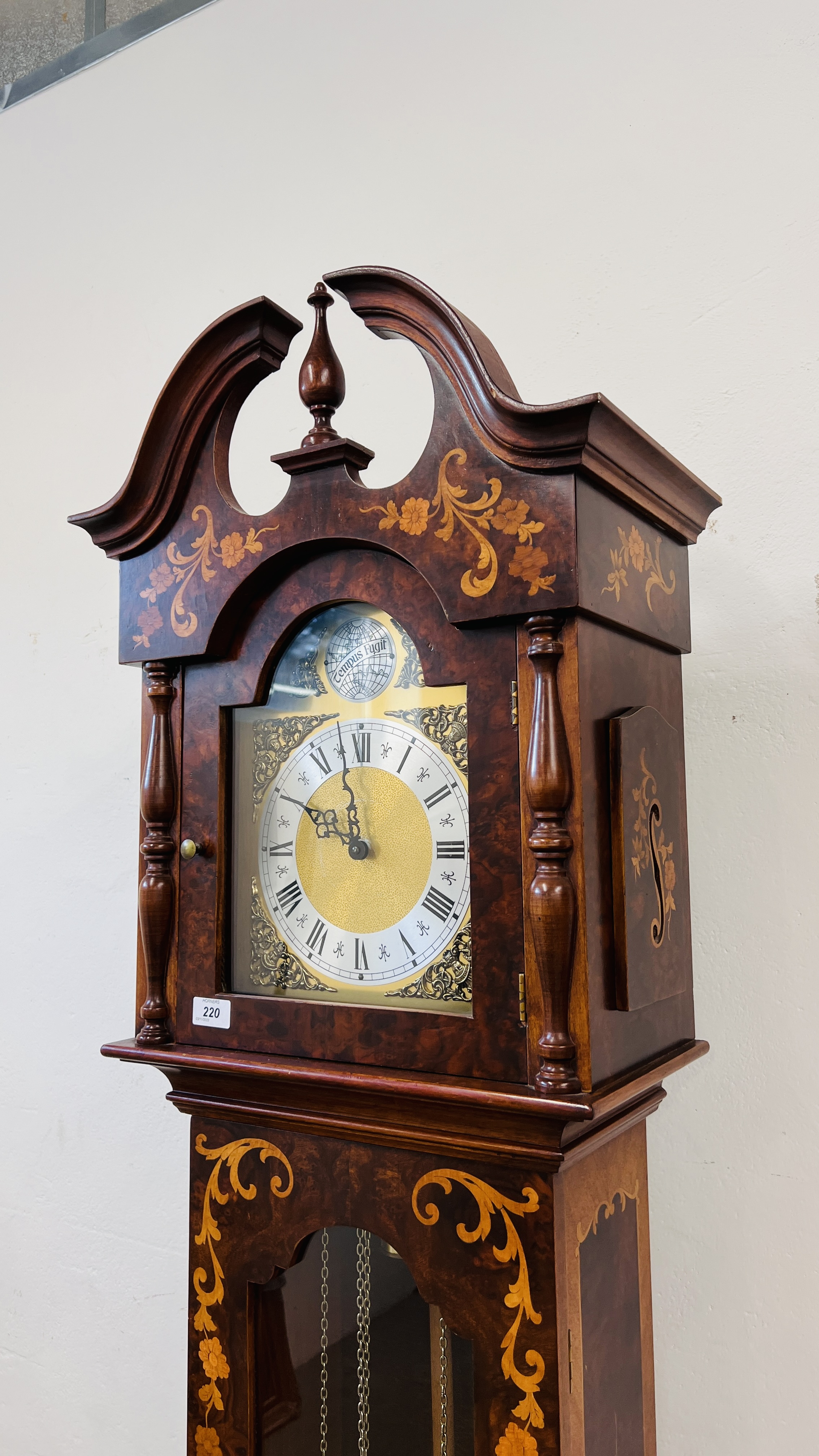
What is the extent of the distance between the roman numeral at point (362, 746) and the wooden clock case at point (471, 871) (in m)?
0.10

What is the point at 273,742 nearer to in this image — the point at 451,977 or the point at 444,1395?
the point at 451,977

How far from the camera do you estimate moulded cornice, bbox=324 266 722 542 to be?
2.97 feet

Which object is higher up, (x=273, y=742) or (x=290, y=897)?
(x=273, y=742)

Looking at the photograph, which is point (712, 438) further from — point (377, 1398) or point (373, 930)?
point (377, 1398)

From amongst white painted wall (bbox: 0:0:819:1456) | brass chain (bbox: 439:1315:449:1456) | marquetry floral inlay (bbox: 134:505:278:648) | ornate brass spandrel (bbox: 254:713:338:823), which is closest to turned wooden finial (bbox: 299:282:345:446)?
marquetry floral inlay (bbox: 134:505:278:648)

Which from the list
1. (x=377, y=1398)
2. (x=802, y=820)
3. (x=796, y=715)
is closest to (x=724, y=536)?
(x=796, y=715)

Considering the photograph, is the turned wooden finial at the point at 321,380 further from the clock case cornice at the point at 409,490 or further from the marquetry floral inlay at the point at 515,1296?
the marquetry floral inlay at the point at 515,1296

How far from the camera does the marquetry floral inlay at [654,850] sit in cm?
100

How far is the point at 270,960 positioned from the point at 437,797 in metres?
0.26

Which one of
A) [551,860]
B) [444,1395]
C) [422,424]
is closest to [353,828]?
[551,860]

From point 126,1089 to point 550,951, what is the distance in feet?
3.54

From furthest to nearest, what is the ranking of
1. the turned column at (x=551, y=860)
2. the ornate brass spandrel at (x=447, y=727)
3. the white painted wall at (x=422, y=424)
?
the white painted wall at (x=422, y=424) → the ornate brass spandrel at (x=447, y=727) → the turned column at (x=551, y=860)

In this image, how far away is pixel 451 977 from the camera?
0.98 metres

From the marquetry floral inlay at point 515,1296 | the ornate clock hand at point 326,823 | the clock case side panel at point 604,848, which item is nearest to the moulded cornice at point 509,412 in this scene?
the clock case side panel at point 604,848
